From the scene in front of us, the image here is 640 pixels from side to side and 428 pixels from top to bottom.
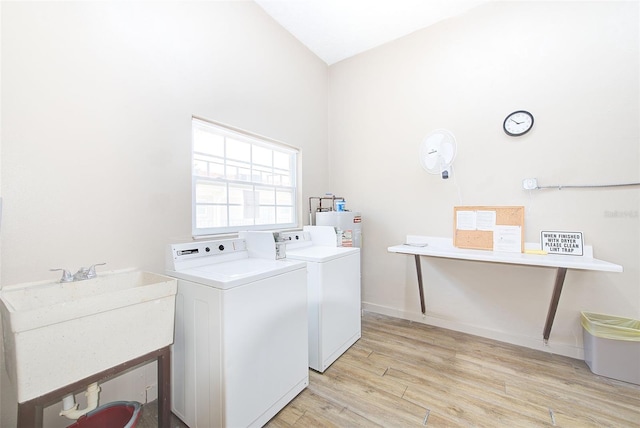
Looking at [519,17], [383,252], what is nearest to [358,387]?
[383,252]

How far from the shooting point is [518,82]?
2193 mm

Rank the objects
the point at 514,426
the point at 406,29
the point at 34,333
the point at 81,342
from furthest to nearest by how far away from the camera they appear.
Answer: the point at 406,29 → the point at 514,426 → the point at 81,342 → the point at 34,333

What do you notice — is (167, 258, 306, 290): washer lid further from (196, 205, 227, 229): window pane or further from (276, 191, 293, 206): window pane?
(276, 191, 293, 206): window pane

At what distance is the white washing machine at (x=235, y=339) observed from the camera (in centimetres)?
125

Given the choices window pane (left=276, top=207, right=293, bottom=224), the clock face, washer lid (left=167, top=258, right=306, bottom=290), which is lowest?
washer lid (left=167, top=258, right=306, bottom=290)

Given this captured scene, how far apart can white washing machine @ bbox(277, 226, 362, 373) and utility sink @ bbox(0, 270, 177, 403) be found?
931 mm

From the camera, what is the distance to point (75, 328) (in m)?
0.97

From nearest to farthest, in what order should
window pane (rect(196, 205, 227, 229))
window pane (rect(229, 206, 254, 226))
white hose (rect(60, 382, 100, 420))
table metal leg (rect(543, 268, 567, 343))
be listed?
1. white hose (rect(60, 382, 100, 420))
2. table metal leg (rect(543, 268, 567, 343))
3. window pane (rect(196, 205, 227, 229))
4. window pane (rect(229, 206, 254, 226))

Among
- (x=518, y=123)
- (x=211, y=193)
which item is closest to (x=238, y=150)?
(x=211, y=193)

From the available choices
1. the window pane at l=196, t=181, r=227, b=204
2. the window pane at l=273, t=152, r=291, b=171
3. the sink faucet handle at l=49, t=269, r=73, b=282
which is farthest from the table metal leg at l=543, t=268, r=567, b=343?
the sink faucet handle at l=49, t=269, r=73, b=282

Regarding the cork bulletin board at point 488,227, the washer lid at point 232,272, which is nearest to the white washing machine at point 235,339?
the washer lid at point 232,272

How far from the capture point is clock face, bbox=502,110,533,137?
7.04ft

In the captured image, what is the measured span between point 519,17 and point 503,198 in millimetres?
1550

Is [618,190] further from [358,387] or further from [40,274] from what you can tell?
[40,274]
